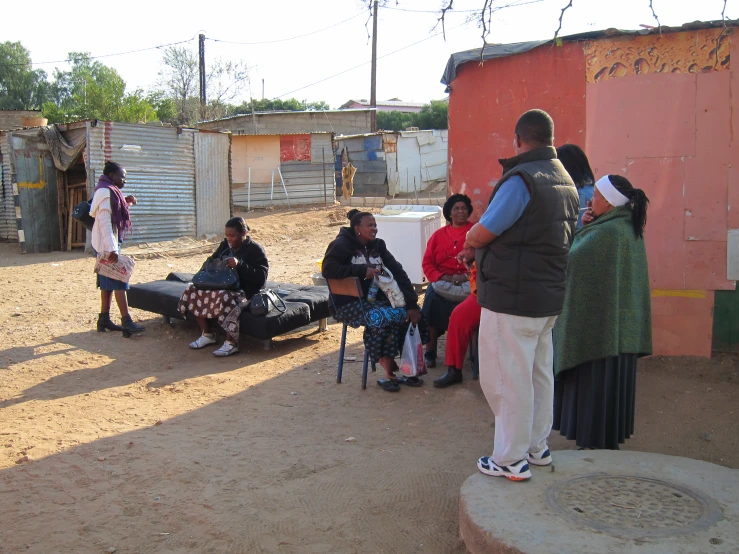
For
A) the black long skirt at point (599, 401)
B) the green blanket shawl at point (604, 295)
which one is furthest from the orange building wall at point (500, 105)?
the black long skirt at point (599, 401)

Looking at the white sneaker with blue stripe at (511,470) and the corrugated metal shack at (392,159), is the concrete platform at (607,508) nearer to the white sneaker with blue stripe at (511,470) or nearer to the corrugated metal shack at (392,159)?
the white sneaker with blue stripe at (511,470)

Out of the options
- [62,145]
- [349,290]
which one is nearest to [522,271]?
[349,290]

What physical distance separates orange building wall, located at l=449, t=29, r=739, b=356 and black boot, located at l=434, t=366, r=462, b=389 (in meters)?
1.87

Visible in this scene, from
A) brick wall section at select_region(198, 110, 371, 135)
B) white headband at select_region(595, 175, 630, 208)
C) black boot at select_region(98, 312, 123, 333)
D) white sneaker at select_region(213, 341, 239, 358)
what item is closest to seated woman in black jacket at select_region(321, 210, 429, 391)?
white sneaker at select_region(213, 341, 239, 358)

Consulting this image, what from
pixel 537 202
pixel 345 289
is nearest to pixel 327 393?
pixel 345 289

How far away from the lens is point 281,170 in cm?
2320

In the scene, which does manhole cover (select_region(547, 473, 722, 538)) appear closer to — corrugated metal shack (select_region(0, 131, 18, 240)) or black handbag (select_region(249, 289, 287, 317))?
black handbag (select_region(249, 289, 287, 317))

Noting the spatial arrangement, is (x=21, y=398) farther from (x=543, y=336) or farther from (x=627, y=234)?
(x=627, y=234)

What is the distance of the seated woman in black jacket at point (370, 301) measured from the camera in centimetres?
538

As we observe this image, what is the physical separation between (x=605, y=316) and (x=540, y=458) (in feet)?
2.95

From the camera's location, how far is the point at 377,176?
27.6 m

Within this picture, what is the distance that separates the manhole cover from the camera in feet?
9.50

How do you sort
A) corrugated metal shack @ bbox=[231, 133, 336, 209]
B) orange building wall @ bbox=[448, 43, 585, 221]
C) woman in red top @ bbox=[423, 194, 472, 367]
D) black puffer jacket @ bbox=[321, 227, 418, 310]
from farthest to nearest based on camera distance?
corrugated metal shack @ bbox=[231, 133, 336, 209] < orange building wall @ bbox=[448, 43, 585, 221] < woman in red top @ bbox=[423, 194, 472, 367] < black puffer jacket @ bbox=[321, 227, 418, 310]

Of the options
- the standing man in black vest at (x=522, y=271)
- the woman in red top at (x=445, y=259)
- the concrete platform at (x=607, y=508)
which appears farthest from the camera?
the woman in red top at (x=445, y=259)
